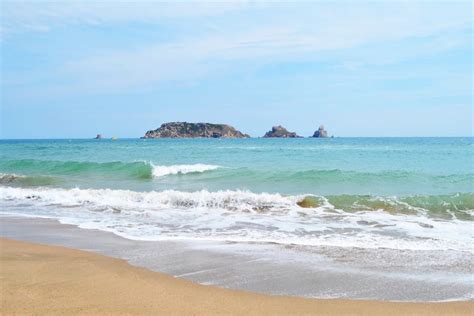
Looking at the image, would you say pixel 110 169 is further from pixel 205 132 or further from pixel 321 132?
pixel 321 132

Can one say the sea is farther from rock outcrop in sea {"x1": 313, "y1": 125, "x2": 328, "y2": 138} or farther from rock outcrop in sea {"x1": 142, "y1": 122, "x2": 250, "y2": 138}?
rock outcrop in sea {"x1": 313, "y1": 125, "x2": 328, "y2": 138}

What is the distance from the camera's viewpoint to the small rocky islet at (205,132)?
118688 millimetres

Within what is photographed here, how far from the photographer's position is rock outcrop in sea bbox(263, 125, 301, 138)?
416ft

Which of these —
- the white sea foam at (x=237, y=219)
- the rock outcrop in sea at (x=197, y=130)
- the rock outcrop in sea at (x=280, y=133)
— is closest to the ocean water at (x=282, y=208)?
the white sea foam at (x=237, y=219)

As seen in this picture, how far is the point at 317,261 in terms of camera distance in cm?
608

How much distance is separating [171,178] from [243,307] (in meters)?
17.2

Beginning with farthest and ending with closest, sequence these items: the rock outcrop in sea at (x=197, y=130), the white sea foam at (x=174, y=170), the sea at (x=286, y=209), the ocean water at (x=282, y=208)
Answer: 1. the rock outcrop in sea at (x=197, y=130)
2. the white sea foam at (x=174, y=170)
3. the ocean water at (x=282, y=208)
4. the sea at (x=286, y=209)

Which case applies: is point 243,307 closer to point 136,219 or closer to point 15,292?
point 15,292

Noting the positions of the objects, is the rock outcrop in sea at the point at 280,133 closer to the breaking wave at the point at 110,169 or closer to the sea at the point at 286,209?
the breaking wave at the point at 110,169

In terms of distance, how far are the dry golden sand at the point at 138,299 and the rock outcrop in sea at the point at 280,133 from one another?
122 meters

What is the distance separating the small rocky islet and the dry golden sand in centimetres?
11374

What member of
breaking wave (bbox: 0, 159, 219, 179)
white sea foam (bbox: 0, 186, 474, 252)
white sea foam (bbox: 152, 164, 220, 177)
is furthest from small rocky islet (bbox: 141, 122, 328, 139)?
white sea foam (bbox: 0, 186, 474, 252)

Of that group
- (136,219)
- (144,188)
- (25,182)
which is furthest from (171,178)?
(136,219)

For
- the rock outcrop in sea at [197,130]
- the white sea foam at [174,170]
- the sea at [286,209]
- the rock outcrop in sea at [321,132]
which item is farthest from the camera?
the rock outcrop in sea at [321,132]
